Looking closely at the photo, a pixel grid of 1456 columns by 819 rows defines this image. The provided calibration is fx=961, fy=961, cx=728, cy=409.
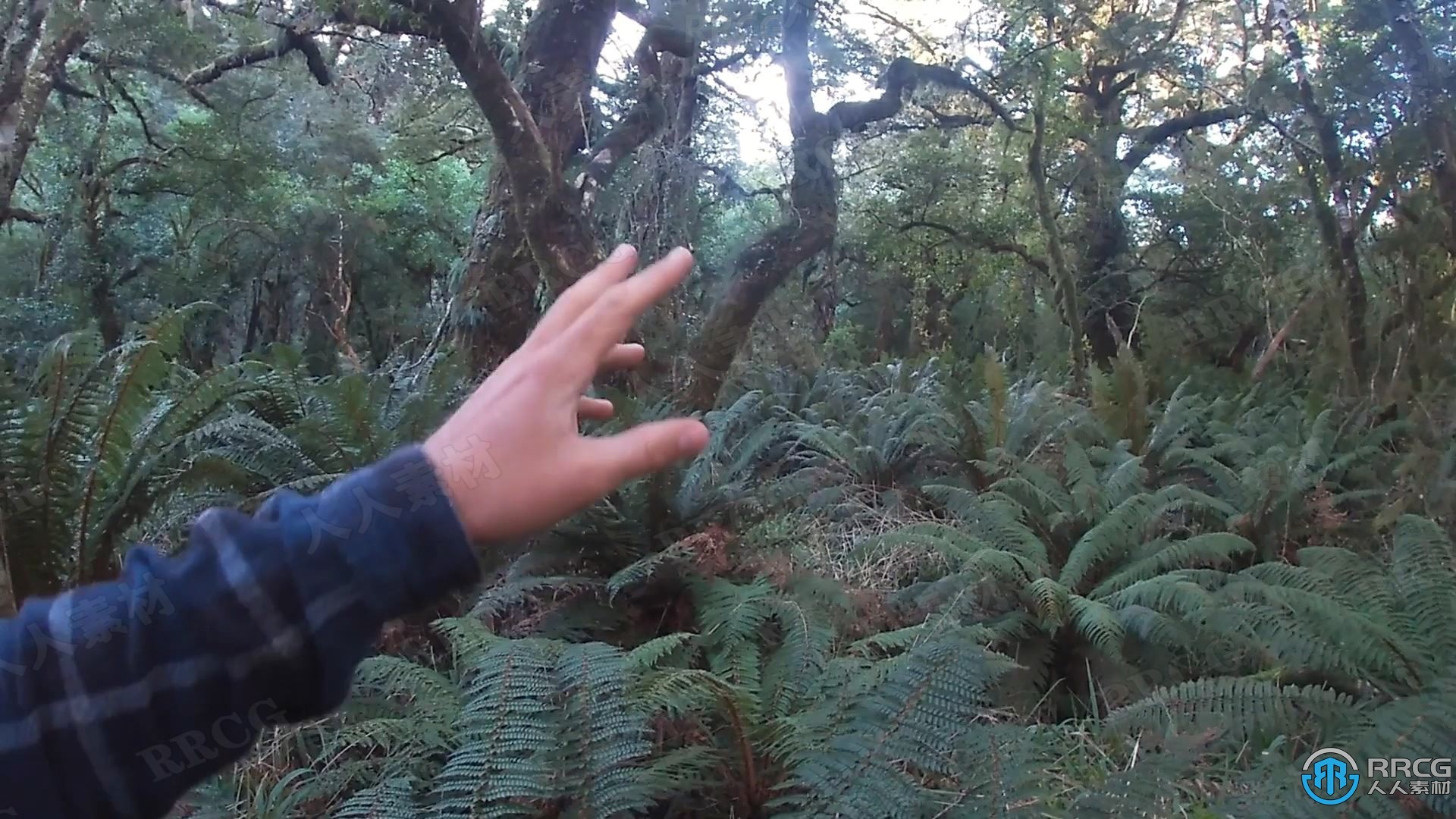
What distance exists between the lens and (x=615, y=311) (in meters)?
0.72

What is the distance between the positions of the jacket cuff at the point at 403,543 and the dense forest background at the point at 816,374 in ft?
3.86

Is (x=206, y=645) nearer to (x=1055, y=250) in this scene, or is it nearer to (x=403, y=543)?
(x=403, y=543)

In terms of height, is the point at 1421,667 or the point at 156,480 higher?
the point at 156,480

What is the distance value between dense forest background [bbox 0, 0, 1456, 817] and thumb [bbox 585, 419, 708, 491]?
1.13 m

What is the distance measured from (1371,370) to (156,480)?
6.07 meters

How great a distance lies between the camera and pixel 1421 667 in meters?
2.02

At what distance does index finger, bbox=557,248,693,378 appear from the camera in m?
0.70

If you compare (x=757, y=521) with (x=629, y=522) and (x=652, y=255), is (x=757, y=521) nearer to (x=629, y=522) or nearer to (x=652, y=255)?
(x=629, y=522)

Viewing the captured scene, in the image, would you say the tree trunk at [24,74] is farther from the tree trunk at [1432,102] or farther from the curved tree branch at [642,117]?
the tree trunk at [1432,102]

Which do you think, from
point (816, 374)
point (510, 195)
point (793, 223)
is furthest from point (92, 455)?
point (816, 374)

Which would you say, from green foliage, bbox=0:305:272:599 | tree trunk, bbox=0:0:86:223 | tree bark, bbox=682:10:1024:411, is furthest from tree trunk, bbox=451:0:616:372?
green foliage, bbox=0:305:272:599

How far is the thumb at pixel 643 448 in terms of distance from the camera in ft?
2.20

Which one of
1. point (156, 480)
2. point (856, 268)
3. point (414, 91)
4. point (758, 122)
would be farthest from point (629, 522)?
point (856, 268)

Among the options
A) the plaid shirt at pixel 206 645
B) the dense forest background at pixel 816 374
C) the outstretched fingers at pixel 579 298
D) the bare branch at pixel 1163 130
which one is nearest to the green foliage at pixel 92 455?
the dense forest background at pixel 816 374
